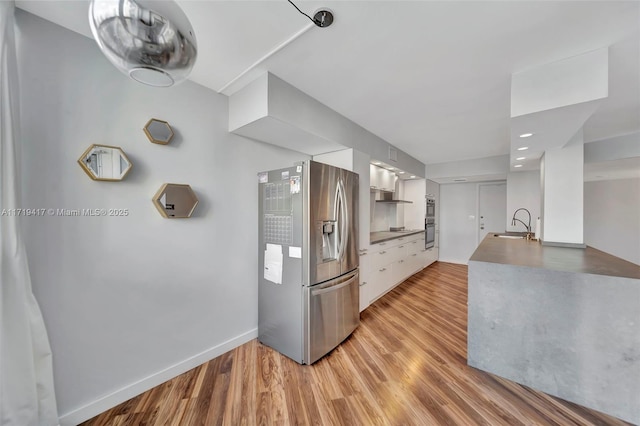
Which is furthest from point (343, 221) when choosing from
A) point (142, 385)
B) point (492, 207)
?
point (492, 207)

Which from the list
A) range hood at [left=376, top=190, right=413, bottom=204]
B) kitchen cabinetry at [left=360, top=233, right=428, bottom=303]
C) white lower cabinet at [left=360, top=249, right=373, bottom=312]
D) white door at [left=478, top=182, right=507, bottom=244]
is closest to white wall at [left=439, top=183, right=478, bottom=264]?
white door at [left=478, top=182, right=507, bottom=244]

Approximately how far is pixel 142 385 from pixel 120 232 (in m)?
1.18

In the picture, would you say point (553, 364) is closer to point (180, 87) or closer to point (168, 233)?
point (168, 233)

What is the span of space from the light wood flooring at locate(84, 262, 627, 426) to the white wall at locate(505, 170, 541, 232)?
Answer: 3652 millimetres

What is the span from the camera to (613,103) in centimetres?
242

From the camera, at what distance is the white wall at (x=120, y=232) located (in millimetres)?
1430

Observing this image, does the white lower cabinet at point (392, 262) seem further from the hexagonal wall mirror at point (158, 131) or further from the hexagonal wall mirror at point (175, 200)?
the hexagonal wall mirror at point (158, 131)

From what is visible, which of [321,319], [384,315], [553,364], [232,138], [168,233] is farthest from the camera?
[384,315]

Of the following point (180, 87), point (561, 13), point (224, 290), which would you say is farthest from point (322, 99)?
point (224, 290)

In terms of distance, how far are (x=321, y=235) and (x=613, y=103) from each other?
3328 millimetres

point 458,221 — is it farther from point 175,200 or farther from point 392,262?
point 175,200

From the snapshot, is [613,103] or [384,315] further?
[384,315]

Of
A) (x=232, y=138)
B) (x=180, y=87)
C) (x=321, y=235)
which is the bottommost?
(x=321, y=235)

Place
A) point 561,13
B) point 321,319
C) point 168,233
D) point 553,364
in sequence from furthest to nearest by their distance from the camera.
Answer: point 321,319, point 168,233, point 553,364, point 561,13
